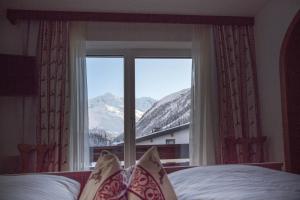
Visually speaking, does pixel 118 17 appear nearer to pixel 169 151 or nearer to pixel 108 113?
pixel 108 113

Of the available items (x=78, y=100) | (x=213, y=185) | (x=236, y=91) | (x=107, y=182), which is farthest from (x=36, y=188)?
(x=236, y=91)

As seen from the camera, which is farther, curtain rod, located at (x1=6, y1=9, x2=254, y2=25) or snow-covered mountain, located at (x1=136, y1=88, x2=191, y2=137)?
snow-covered mountain, located at (x1=136, y1=88, x2=191, y2=137)

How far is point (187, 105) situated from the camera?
10.2ft

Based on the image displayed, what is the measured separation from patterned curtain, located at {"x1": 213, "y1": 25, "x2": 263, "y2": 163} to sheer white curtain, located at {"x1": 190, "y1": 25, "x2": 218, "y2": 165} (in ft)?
0.22

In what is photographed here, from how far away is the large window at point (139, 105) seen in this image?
302cm

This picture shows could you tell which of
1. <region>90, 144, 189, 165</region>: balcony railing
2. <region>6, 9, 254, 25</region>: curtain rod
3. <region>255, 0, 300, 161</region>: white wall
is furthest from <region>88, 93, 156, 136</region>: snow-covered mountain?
<region>255, 0, 300, 161</region>: white wall

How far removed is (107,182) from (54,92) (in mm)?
1677

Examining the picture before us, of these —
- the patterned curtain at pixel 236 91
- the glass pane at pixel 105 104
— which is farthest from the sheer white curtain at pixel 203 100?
the glass pane at pixel 105 104

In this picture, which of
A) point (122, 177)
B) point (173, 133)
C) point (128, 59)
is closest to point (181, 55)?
point (128, 59)

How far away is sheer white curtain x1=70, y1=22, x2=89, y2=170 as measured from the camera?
2.77m

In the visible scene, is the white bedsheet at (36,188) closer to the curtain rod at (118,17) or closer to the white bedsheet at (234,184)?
the white bedsheet at (234,184)

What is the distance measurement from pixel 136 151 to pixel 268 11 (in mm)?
1813

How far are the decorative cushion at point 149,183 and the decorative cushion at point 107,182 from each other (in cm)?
4

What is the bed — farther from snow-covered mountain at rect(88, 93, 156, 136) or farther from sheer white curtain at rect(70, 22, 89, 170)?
snow-covered mountain at rect(88, 93, 156, 136)
